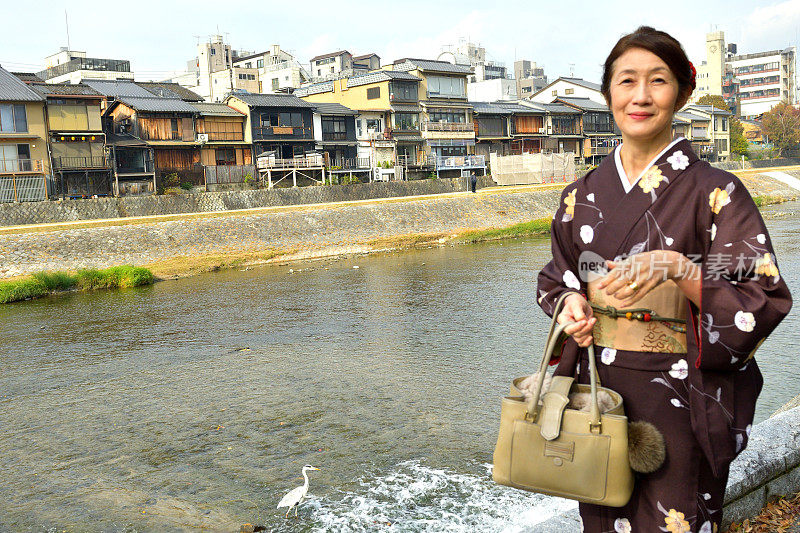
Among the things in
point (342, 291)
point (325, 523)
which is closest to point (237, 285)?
point (342, 291)

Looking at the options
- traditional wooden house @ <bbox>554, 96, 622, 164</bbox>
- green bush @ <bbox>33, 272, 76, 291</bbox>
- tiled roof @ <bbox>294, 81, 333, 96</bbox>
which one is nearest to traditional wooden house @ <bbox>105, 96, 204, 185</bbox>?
tiled roof @ <bbox>294, 81, 333, 96</bbox>

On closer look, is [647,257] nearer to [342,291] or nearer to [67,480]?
[67,480]

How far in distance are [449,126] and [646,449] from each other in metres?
A: 50.0

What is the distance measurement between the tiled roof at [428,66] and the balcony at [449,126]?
4293mm

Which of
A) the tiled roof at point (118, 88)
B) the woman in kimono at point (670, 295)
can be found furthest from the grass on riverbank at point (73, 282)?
the tiled roof at point (118, 88)

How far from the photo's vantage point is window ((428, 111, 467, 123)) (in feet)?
167

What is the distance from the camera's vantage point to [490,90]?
73.2 metres

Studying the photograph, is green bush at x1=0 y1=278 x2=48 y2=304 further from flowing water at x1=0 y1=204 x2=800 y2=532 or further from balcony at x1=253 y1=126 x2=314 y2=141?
balcony at x1=253 y1=126 x2=314 y2=141

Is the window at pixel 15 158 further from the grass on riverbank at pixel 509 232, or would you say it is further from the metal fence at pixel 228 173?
the grass on riverbank at pixel 509 232

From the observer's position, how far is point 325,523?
6152 millimetres

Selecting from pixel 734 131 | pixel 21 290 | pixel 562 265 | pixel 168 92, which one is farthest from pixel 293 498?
pixel 734 131

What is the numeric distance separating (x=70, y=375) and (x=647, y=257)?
12195mm

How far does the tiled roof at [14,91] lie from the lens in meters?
33.1

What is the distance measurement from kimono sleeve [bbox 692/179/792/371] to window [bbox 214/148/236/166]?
42140 mm
